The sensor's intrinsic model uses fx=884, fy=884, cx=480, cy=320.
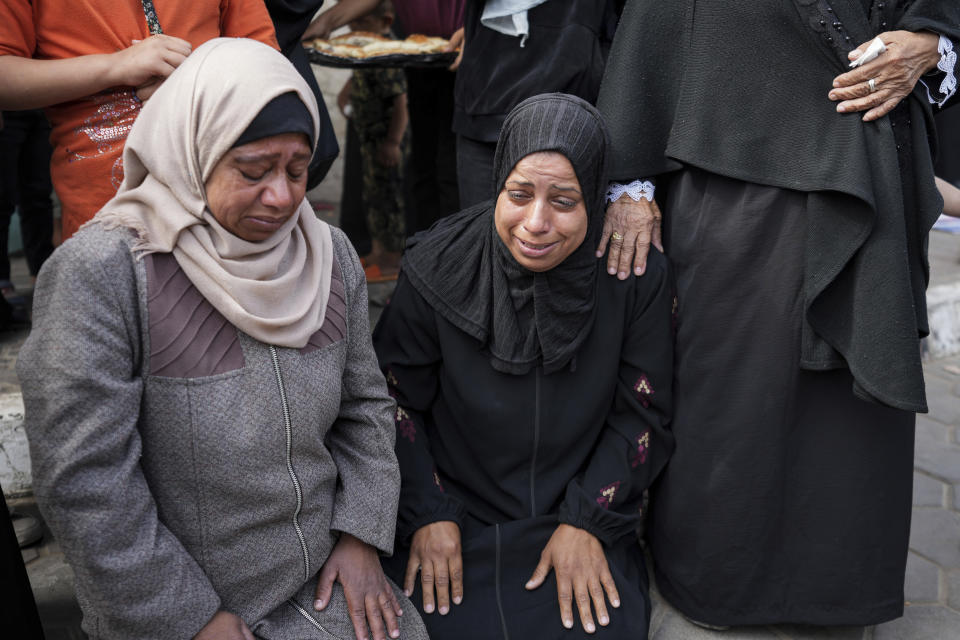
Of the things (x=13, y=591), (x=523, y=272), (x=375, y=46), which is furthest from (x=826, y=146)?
(x=375, y=46)

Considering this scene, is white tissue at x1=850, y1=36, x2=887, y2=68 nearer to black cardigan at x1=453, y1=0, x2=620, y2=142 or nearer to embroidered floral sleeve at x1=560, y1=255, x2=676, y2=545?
embroidered floral sleeve at x1=560, y1=255, x2=676, y2=545

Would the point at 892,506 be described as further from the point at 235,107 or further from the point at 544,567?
the point at 235,107

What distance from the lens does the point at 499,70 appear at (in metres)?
2.68

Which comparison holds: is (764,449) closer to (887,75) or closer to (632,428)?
(632,428)

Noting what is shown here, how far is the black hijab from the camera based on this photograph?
6.82ft

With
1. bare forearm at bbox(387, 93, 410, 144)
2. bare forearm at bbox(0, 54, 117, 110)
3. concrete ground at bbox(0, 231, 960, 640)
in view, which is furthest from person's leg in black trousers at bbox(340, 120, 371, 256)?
bare forearm at bbox(0, 54, 117, 110)

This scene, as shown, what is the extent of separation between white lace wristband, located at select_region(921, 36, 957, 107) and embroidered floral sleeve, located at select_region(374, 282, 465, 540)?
1357 mm

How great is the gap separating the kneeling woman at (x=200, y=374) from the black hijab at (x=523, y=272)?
427 millimetres

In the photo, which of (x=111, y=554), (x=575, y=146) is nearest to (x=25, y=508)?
(x=111, y=554)

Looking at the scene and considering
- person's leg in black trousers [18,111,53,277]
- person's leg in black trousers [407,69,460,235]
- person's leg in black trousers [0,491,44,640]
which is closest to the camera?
person's leg in black trousers [0,491,44,640]

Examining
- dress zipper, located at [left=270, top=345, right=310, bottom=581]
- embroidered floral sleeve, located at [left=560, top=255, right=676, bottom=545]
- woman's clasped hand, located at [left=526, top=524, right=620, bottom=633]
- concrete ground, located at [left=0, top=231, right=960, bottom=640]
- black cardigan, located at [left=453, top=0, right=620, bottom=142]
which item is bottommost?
concrete ground, located at [left=0, top=231, right=960, bottom=640]

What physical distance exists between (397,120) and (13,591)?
321 centimetres

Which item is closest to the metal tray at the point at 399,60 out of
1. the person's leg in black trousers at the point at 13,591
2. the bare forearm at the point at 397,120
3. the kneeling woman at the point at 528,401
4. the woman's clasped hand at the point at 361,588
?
the bare forearm at the point at 397,120

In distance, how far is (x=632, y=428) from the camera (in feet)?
7.74
